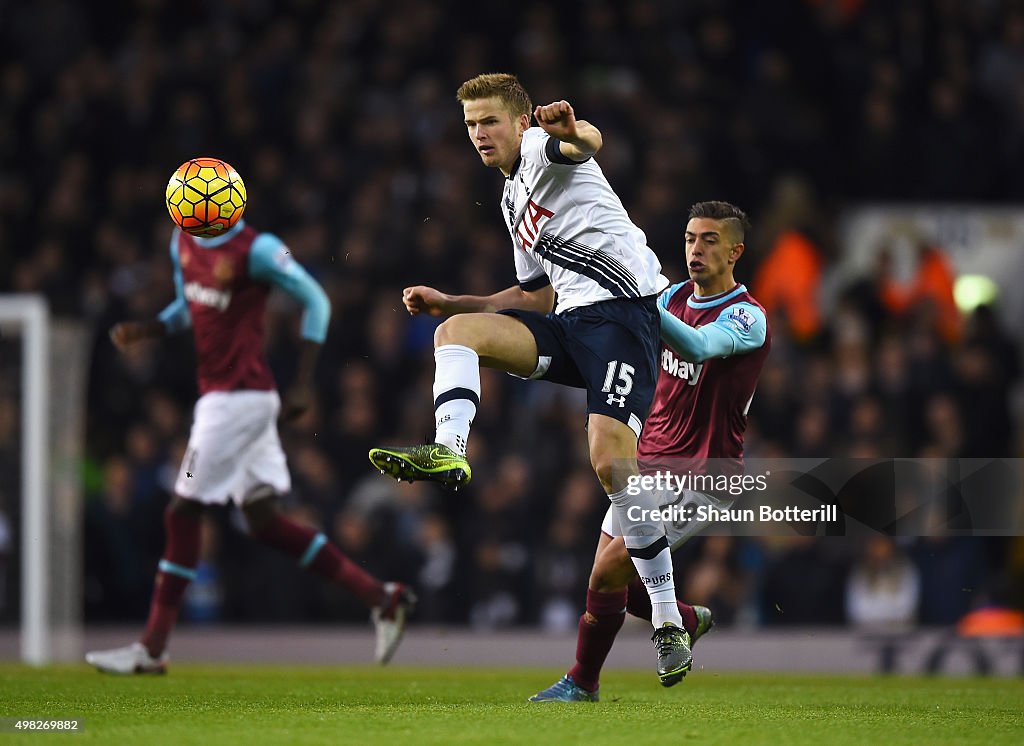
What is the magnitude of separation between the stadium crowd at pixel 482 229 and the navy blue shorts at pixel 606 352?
454cm

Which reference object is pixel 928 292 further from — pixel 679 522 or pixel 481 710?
pixel 481 710

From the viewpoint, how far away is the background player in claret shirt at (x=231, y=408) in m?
8.43

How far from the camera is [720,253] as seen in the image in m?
7.09

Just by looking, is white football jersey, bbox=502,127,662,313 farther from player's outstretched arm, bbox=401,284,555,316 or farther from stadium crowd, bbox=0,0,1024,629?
stadium crowd, bbox=0,0,1024,629

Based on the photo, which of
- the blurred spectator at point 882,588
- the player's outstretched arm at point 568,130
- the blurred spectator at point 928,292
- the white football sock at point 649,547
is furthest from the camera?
the blurred spectator at point 928,292

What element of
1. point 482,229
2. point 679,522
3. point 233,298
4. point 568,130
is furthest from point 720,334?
point 482,229

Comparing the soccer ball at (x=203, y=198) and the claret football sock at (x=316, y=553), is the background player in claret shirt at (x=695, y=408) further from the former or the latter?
the soccer ball at (x=203, y=198)

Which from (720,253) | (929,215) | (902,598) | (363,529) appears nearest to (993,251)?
(929,215)

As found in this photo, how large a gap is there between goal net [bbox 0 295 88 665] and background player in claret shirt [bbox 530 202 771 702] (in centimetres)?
478

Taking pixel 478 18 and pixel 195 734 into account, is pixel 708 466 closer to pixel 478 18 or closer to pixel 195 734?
pixel 195 734

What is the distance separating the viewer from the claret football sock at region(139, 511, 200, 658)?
27.4 feet

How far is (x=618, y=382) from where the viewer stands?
6.30m

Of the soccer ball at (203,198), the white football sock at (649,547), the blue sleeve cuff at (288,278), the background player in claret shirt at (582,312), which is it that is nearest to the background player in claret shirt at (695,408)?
the white football sock at (649,547)

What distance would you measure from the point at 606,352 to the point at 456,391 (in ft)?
2.21
